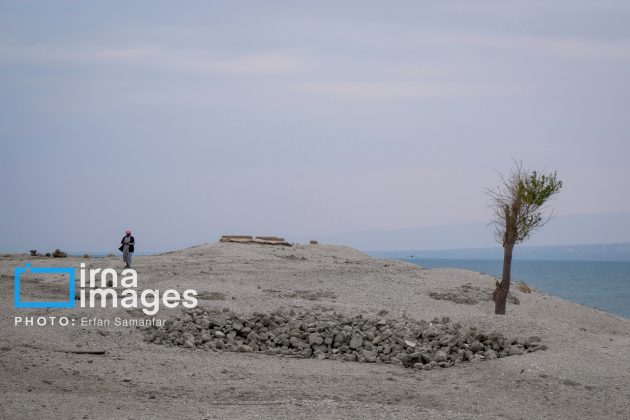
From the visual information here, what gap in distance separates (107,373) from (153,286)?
972 cm

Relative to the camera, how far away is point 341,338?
17.4m

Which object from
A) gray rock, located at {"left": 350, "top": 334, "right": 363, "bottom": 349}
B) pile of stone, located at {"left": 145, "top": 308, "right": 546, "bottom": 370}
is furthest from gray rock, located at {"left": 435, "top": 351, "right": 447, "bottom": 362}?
gray rock, located at {"left": 350, "top": 334, "right": 363, "bottom": 349}

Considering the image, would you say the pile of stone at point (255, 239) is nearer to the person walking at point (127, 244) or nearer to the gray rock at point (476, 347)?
the person walking at point (127, 244)

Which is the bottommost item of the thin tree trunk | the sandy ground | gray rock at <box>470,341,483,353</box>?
the sandy ground

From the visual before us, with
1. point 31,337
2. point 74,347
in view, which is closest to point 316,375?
point 74,347

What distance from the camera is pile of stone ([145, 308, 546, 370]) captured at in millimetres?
16156

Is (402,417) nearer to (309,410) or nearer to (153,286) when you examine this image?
(309,410)

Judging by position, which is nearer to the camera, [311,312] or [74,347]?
[74,347]

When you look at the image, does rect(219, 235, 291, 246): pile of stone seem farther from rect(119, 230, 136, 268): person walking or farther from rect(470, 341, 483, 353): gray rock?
rect(470, 341, 483, 353): gray rock

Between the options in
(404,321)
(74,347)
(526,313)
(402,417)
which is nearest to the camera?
(402,417)

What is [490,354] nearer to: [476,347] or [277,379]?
[476,347]

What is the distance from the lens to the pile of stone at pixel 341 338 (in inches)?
636

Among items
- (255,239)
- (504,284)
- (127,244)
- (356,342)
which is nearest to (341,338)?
(356,342)

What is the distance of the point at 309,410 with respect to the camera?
39.4ft
